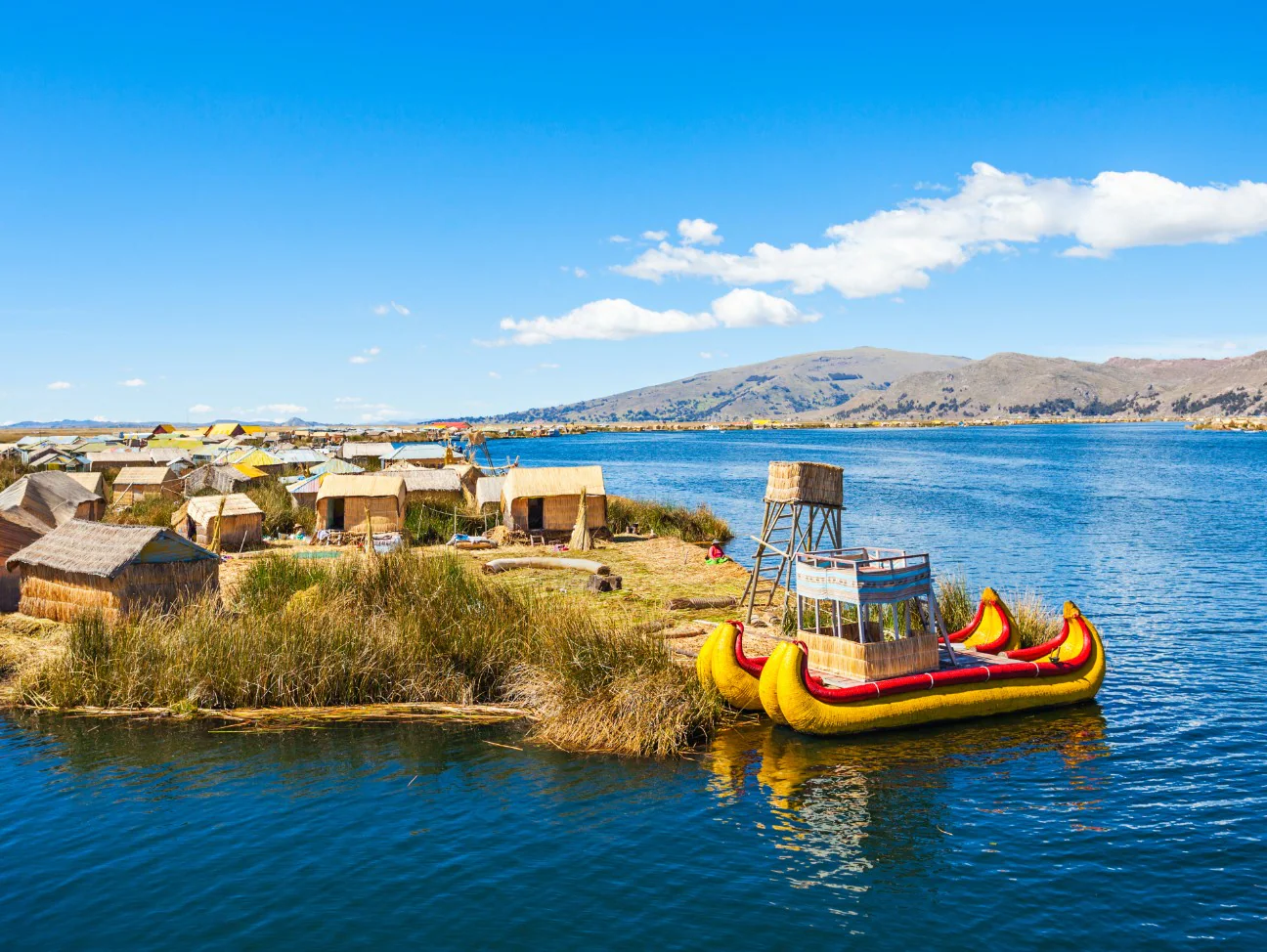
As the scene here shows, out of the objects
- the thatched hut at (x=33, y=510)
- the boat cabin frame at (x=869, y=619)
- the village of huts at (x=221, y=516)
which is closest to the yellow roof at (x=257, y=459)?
the village of huts at (x=221, y=516)

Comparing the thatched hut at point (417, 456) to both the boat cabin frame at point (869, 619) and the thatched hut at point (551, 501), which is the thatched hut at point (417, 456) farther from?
the boat cabin frame at point (869, 619)

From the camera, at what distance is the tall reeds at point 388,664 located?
14992 mm

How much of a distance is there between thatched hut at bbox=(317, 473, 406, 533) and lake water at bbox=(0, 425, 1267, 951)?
21.0 metres

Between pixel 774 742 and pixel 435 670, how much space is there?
616cm

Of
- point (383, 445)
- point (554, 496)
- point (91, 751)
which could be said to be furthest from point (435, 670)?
point (383, 445)

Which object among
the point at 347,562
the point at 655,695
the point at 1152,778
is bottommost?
the point at 1152,778

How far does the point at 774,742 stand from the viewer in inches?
589

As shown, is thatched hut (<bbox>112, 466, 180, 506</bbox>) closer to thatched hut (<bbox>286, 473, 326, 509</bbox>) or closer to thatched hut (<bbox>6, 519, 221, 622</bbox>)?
thatched hut (<bbox>286, 473, 326, 509</bbox>)

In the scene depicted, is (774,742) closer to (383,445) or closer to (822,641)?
(822,641)

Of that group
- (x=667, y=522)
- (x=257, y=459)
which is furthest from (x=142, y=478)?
(x=667, y=522)

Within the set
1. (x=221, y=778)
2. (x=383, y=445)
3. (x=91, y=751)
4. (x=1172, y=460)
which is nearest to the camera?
(x=221, y=778)

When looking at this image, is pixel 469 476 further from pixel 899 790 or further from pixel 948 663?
pixel 899 790

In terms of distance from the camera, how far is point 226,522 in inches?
1315

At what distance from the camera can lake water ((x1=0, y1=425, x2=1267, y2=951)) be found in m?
9.69
